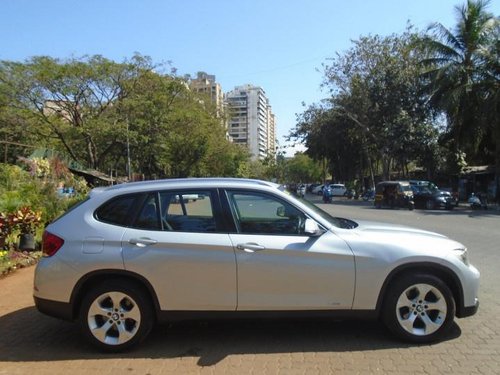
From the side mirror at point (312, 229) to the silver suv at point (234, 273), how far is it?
11mm

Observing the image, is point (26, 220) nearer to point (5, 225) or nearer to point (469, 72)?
point (5, 225)

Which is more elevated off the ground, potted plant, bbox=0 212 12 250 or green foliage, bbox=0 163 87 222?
green foliage, bbox=0 163 87 222

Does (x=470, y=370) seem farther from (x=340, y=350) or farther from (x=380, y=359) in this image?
(x=340, y=350)

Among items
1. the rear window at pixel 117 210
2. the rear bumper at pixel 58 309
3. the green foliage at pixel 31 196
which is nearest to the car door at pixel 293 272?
the rear window at pixel 117 210

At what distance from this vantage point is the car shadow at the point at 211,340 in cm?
485

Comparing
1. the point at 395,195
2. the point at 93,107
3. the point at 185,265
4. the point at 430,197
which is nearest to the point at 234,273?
the point at 185,265

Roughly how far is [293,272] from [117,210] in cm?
182

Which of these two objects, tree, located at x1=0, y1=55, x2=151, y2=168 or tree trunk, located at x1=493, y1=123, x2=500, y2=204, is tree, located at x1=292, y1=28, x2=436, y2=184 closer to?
tree trunk, located at x1=493, y1=123, x2=500, y2=204

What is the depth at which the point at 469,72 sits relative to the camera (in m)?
30.8

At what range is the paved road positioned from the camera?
4.46 metres

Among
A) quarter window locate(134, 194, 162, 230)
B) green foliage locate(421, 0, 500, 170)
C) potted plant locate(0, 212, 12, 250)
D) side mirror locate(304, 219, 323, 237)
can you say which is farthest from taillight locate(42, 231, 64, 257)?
green foliage locate(421, 0, 500, 170)

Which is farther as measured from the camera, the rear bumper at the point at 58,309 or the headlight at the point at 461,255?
the headlight at the point at 461,255

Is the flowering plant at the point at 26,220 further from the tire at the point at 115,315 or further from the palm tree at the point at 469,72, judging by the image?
the palm tree at the point at 469,72

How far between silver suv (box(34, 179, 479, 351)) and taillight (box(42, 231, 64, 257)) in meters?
0.01
